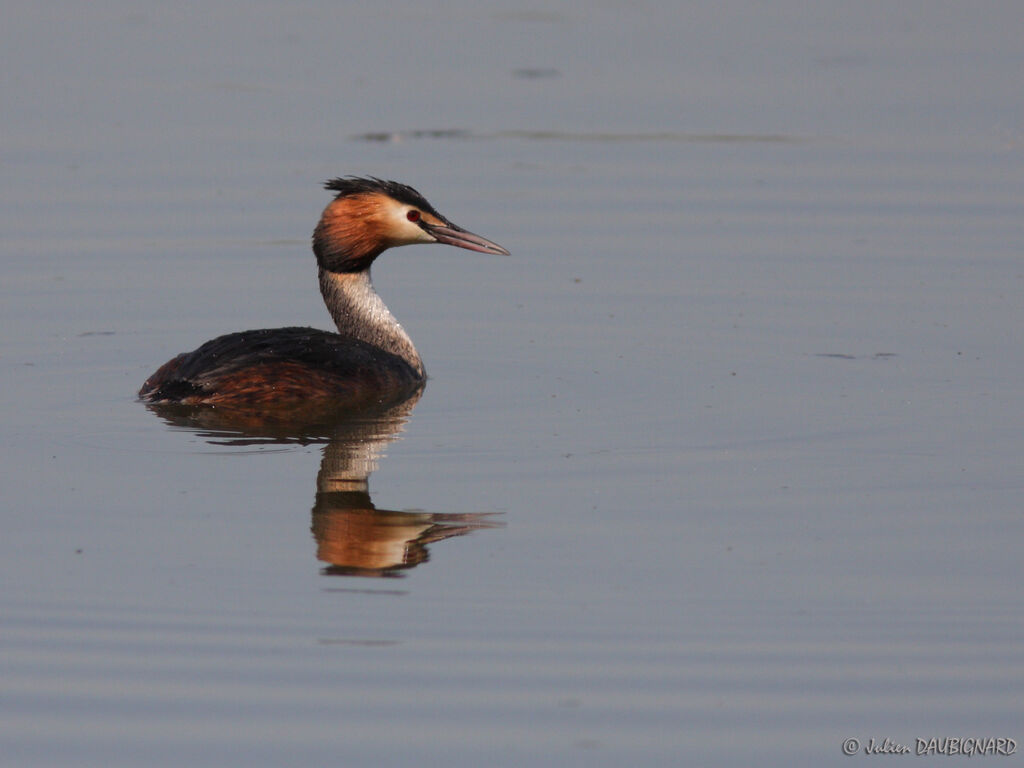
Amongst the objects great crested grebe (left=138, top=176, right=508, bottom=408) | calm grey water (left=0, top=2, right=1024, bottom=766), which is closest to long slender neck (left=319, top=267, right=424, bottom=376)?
great crested grebe (left=138, top=176, right=508, bottom=408)

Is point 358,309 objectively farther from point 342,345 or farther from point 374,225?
point 342,345

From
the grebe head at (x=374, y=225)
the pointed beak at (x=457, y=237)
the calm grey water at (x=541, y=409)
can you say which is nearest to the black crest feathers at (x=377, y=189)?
the grebe head at (x=374, y=225)

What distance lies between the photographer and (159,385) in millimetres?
10492

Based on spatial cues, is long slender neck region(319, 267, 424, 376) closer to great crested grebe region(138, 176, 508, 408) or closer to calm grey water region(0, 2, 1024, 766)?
great crested grebe region(138, 176, 508, 408)

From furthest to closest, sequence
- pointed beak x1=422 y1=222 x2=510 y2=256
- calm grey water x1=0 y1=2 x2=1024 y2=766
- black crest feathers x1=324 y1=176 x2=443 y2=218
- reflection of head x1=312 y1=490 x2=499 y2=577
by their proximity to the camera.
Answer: pointed beak x1=422 y1=222 x2=510 y2=256 → black crest feathers x1=324 y1=176 x2=443 y2=218 → reflection of head x1=312 y1=490 x2=499 y2=577 → calm grey water x1=0 y1=2 x2=1024 y2=766

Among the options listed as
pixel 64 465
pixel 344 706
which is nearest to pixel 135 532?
pixel 64 465

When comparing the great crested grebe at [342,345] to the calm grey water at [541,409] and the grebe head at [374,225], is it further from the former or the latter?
the calm grey water at [541,409]

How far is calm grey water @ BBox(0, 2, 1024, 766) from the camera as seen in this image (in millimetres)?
6559

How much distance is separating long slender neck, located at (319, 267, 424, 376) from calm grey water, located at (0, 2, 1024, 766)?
0.35m

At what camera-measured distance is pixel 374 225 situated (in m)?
11.6

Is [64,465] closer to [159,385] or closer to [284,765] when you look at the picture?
[159,385]

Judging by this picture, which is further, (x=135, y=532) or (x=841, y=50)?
(x=841, y=50)

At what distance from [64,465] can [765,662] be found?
3.94m

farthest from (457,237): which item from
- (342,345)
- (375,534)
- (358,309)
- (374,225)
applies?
(375,534)
